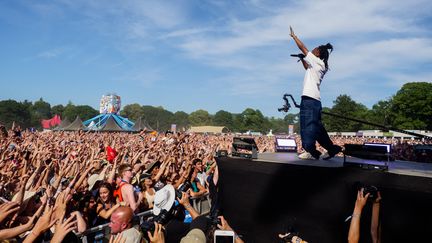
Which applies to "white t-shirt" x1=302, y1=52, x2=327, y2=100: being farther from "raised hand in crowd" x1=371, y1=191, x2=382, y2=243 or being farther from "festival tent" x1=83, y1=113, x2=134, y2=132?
"festival tent" x1=83, y1=113, x2=134, y2=132

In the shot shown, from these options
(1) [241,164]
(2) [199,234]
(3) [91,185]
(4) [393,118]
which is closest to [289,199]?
(1) [241,164]

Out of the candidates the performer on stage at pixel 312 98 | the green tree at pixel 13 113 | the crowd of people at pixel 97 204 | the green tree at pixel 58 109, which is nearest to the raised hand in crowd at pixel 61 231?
the crowd of people at pixel 97 204

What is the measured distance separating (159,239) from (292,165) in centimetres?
222

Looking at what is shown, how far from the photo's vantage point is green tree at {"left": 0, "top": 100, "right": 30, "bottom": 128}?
101 metres

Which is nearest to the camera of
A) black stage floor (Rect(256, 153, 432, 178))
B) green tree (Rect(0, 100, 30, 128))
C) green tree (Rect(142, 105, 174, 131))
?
black stage floor (Rect(256, 153, 432, 178))

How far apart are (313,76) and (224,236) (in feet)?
10.1

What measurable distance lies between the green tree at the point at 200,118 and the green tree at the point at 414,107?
288ft

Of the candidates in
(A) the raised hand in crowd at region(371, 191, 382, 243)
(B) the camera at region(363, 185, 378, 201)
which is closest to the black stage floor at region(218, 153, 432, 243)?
(A) the raised hand in crowd at region(371, 191, 382, 243)

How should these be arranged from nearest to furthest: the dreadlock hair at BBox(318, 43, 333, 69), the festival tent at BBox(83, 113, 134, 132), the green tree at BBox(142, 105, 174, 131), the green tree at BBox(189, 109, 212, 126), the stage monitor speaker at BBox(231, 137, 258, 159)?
the dreadlock hair at BBox(318, 43, 333, 69) → the stage monitor speaker at BBox(231, 137, 258, 159) → the festival tent at BBox(83, 113, 134, 132) → the green tree at BBox(189, 109, 212, 126) → the green tree at BBox(142, 105, 174, 131)

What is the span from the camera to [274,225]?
470 cm

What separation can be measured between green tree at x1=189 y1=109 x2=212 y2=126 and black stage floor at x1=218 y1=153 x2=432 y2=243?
13812cm

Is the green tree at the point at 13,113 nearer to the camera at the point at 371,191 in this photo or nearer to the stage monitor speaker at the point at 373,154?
the stage monitor speaker at the point at 373,154

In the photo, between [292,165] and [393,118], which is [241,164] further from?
[393,118]

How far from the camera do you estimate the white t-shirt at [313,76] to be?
5145 mm
